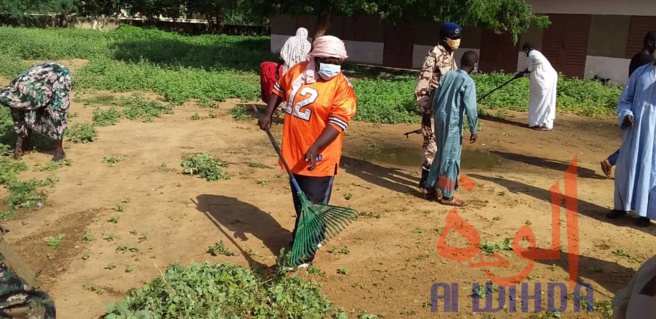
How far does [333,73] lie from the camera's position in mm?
4301

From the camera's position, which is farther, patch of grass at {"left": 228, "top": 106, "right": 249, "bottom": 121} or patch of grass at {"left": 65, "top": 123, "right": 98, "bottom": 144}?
patch of grass at {"left": 228, "top": 106, "right": 249, "bottom": 121}

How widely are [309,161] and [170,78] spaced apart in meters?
9.52

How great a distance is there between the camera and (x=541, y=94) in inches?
417

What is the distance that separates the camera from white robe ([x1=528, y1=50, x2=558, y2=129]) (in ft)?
34.3

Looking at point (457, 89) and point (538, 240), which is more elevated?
point (457, 89)

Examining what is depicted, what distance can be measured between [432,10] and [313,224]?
11964mm

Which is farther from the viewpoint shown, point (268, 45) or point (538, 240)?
point (268, 45)

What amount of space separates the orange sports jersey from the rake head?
0.30m

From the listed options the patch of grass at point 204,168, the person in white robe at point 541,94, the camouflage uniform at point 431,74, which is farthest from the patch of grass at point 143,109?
the person in white robe at point 541,94

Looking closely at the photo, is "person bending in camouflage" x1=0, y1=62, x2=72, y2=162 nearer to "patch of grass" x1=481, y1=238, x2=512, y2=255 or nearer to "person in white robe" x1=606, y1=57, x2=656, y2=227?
"patch of grass" x1=481, y1=238, x2=512, y2=255

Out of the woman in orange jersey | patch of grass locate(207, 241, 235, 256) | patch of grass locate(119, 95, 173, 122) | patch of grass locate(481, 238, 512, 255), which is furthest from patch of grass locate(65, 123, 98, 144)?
patch of grass locate(481, 238, 512, 255)

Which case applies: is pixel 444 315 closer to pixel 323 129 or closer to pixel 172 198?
pixel 323 129

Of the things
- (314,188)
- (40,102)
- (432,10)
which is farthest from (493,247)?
(432,10)

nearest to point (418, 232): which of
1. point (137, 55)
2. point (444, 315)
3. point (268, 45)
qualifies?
point (444, 315)
